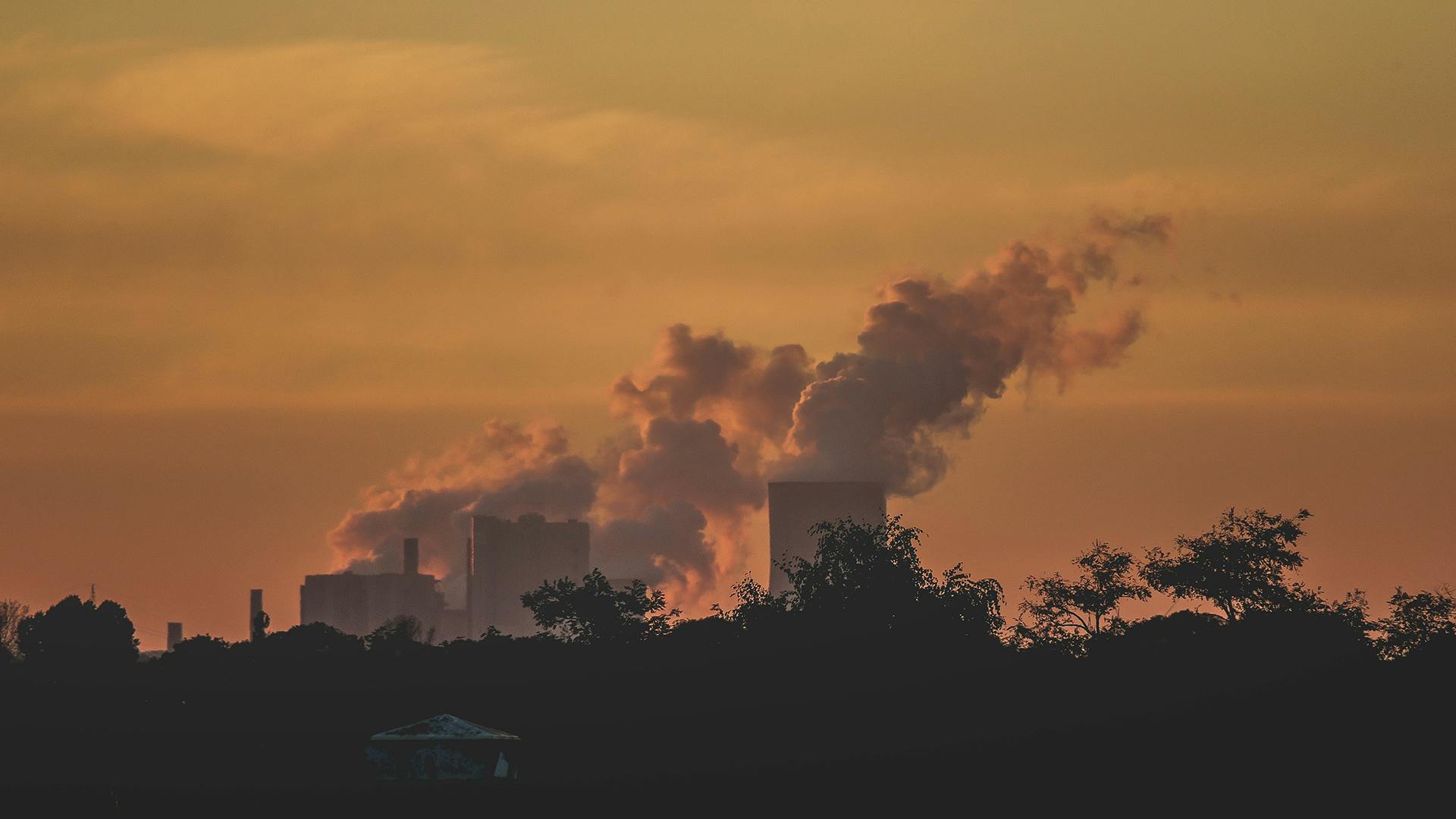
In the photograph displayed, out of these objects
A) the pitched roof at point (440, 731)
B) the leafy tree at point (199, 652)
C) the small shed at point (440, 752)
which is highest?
the leafy tree at point (199, 652)

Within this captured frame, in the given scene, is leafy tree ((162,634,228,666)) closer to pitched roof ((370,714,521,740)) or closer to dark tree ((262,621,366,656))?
dark tree ((262,621,366,656))

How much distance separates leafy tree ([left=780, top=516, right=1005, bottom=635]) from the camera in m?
114

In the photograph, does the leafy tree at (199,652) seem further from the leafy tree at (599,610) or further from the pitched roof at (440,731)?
the pitched roof at (440,731)

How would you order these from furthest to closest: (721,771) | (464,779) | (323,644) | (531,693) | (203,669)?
(323,644)
(203,669)
(531,693)
(721,771)
(464,779)

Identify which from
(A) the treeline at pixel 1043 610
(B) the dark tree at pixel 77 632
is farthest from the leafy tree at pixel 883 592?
(B) the dark tree at pixel 77 632

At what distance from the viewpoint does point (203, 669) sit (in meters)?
130

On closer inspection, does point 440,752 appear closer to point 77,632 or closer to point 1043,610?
point 1043,610

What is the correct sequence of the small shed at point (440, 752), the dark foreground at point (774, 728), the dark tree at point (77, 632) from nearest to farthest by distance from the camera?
the dark foreground at point (774, 728), the small shed at point (440, 752), the dark tree at point (77, 632)

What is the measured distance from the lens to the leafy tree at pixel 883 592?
376 feet

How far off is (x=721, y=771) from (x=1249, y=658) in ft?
79.8

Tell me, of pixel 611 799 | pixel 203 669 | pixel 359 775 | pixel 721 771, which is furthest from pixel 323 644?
pixel 611 799

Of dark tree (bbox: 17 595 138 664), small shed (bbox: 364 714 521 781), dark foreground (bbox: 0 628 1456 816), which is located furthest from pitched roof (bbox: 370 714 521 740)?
dark tree (bbox: 17 595 138 664)

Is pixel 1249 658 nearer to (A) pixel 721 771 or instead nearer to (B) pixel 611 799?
(A) pixel 721 771

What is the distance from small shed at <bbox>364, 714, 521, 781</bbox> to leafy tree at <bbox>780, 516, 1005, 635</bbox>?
97.0ft
